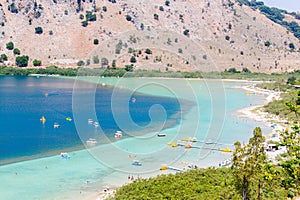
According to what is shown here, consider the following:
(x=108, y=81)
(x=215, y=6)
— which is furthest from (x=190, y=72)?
(x=215, y=6)

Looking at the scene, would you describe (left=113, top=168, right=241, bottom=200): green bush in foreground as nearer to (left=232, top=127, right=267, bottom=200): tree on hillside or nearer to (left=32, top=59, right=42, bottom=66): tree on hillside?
(left=232, top=127, right=267, bottom=200): tree on hillside

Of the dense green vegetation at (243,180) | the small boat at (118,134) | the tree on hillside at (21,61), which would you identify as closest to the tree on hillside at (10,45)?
the tree on hillside at (21,61)

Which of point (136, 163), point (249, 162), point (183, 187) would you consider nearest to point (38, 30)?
point (136, 163)

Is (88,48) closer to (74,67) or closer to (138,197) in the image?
(74,67)

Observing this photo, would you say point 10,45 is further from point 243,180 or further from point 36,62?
point 243,180

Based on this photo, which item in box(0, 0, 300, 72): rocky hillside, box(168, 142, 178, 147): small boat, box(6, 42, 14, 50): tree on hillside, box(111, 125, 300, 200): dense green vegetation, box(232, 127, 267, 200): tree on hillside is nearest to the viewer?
box(111, 125, 300, 200): dense green vegetation

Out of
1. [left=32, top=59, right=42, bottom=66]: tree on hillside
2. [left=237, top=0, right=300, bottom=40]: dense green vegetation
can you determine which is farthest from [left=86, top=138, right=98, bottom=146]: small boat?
[left=237, top=0, right=300, bottom=40]: dense green vegetation

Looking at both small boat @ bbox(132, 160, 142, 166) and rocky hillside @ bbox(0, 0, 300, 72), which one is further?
rocky hillside @ bbox(0, 0, 300, 72)
